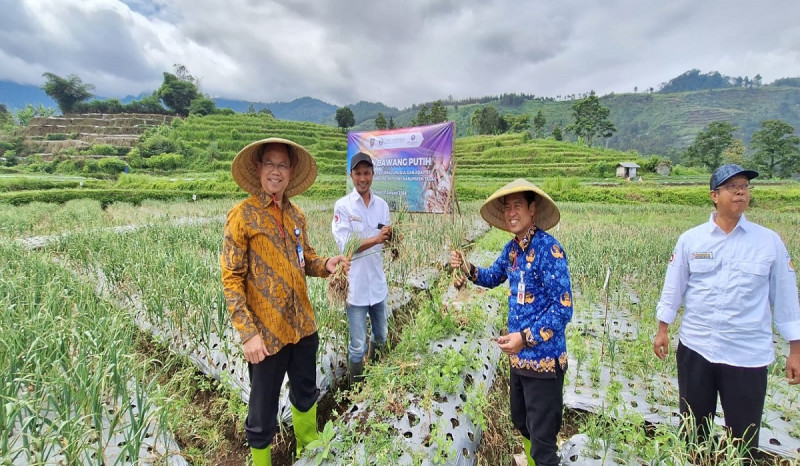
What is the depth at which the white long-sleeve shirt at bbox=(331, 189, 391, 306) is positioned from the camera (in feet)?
8.31

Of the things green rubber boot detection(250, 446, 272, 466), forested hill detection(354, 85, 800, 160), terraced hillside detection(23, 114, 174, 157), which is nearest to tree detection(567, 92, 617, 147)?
forested hill detection(354, 85, 800, 160)

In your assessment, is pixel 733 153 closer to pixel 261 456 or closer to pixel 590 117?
pixel 590 117

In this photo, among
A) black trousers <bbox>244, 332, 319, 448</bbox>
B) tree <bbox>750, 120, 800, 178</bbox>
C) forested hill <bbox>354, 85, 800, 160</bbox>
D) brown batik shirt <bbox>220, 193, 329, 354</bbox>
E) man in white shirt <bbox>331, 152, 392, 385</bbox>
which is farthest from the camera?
forested hill <bbox>354, 85, 800, 160</bbox>

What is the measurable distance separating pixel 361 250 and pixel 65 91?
78429 millimetres

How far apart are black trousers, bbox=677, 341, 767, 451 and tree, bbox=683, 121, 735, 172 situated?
178 feet

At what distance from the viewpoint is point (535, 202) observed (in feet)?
5.94

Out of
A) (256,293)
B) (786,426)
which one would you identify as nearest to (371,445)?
(256,293)

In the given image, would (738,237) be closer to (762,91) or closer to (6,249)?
(6,249)

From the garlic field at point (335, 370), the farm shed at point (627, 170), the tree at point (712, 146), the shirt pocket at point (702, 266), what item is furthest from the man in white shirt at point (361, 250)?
the tree at point (712, 146)

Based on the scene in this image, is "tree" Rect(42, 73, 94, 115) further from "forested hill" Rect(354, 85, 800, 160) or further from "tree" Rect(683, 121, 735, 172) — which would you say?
"tree" Rect(683, 121, 735, 172)

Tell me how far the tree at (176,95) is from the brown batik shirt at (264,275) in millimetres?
67373

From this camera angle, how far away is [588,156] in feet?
111

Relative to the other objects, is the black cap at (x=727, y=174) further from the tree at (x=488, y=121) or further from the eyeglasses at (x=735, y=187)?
the tree at (x=488, y=121)

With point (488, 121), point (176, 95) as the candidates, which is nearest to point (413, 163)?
point (488, 121)
